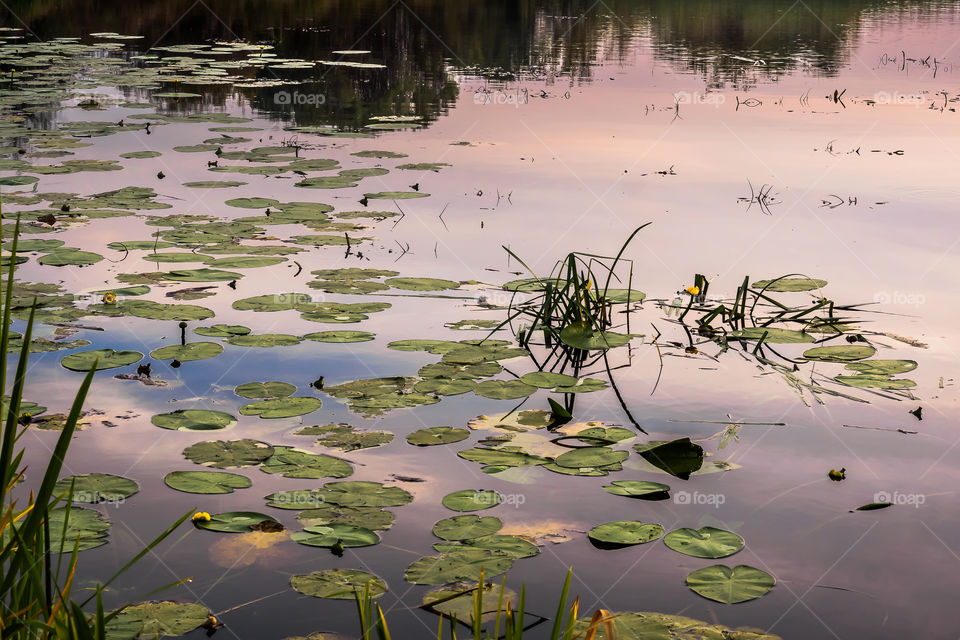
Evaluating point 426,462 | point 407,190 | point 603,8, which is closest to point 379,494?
point 426,462

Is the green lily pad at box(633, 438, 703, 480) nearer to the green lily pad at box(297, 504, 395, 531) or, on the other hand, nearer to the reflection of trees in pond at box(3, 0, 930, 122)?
the green lily pad at box(297, 504, 395, 531)

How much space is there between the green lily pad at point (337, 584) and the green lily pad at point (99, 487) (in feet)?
2.65

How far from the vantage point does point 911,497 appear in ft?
11.8

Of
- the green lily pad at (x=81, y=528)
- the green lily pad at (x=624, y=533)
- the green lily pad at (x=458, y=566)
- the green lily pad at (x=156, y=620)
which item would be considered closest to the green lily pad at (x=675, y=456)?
the green lily pad at (x=624, y=533)

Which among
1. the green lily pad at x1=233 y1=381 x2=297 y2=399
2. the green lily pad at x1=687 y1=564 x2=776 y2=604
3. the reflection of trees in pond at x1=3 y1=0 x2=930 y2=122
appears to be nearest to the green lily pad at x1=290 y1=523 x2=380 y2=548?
the green lily pad at x1=687 y1=564 x2=776 y2=604

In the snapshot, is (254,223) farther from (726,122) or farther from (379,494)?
(726,122)

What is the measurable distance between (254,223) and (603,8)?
24035 millimetres

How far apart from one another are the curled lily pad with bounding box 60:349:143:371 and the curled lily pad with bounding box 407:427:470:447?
4.76 ft

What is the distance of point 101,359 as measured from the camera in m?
4.54

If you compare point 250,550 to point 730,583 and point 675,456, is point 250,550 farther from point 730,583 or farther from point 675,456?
point 675,456

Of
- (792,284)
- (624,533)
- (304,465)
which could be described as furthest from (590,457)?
(792,284)

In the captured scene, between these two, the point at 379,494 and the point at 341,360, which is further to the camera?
the point at 341,360

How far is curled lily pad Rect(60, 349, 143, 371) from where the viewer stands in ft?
14.6

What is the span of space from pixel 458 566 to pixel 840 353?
2.59 meters
